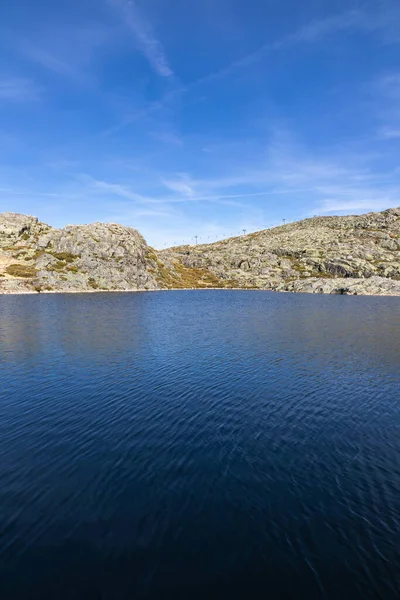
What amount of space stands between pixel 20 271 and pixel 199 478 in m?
189

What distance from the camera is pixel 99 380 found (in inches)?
1665

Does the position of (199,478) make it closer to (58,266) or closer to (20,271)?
(20,271)

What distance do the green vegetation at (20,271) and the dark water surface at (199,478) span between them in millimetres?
146020

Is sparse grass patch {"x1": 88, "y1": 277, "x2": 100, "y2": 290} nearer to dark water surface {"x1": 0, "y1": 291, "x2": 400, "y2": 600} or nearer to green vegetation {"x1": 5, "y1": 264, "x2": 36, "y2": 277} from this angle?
green vegetation {"x1": 5, "y1": 264, "x2": 36, "y2": 277}

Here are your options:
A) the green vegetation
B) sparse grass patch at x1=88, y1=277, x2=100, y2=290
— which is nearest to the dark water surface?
sparse grass patch at x1=88, y1=277, x2=100, y2=290

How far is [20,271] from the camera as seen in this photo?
18212 cm

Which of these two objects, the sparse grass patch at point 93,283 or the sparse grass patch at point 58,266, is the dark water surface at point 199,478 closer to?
the sparse grass patch at point 93,283

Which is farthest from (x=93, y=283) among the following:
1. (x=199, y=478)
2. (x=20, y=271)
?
(x=199, y=478)

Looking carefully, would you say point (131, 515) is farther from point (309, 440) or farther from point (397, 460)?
point (397, 460)

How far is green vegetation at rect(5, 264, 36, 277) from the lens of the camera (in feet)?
588

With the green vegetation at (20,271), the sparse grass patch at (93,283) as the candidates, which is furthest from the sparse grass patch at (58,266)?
the sparse grass patch at (93,283)

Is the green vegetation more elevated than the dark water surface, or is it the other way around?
the green vegetation

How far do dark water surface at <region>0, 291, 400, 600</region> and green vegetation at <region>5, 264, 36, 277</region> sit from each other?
146020 mm

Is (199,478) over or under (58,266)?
under
